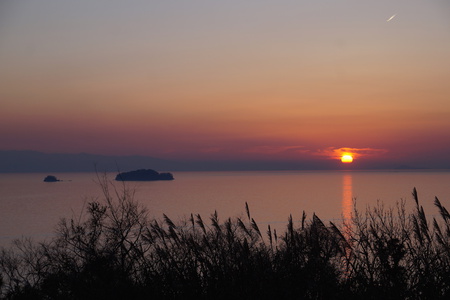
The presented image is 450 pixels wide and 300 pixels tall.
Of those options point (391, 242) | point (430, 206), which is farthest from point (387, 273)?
point (430, 206)

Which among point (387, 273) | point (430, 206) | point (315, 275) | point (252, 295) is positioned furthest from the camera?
point (430, 206)

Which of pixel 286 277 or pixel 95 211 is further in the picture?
pixel 95 211

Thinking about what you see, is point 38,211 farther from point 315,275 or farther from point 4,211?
point 315,275

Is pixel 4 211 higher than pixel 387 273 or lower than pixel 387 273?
lower

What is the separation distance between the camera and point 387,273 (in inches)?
368

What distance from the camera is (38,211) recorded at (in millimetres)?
98812

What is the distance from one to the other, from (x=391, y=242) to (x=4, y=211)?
10372cm

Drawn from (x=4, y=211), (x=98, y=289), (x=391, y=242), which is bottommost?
(x=4, y=211)

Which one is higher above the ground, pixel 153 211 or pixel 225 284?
pixel 225 284

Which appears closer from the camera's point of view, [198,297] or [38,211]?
[198,297]

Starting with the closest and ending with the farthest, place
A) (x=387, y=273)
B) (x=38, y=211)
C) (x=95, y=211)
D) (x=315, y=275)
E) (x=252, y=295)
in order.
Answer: (x=252, y=295)
(x=387, y=273)
(x=315, y=275)
(x=95, y=211)
(x=38, y=211)

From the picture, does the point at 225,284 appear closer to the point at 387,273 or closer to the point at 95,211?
the point at 387,273

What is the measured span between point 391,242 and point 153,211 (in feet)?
267

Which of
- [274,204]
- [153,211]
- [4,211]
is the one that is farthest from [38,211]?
[274,204]
